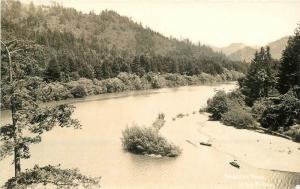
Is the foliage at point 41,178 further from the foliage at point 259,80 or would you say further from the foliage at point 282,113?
the foliage at point 259,80

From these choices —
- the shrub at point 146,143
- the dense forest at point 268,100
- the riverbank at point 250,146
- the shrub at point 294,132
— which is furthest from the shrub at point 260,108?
the shrub at point 146,143

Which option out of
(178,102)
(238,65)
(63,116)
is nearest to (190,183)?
(63,116)

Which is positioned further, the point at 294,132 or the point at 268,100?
the point at 268,100

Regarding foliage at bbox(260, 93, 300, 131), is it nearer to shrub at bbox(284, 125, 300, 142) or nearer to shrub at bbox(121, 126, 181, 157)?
shrub at bbox(284, 125, 300, 142)

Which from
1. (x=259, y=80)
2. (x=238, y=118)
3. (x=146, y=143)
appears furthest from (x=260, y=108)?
(x=146, y=143)

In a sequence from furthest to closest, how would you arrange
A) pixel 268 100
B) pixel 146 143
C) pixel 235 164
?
1. pixel 268 100
2. pixel 146 143
3. pixel 235 164

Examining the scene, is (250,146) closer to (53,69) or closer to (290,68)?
(290,68)

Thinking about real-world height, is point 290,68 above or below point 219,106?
above
